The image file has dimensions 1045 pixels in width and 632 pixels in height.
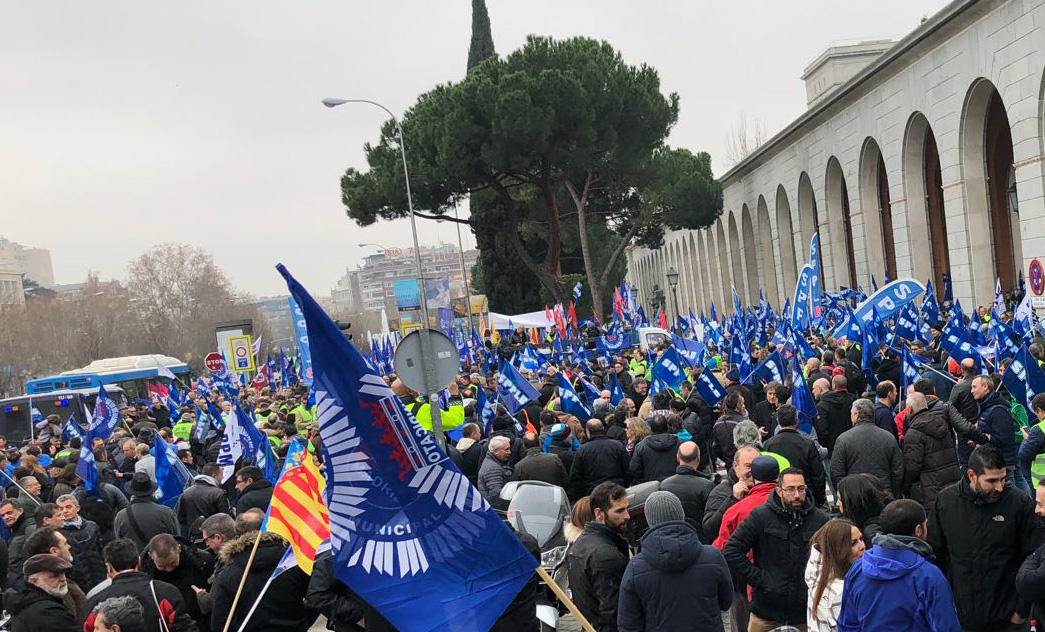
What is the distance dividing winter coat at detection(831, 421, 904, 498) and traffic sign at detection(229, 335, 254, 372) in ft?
91.3

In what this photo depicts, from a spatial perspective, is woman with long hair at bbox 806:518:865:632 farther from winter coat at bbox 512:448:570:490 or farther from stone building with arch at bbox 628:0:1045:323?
stone building with arch at bbox 628:0:1045:323

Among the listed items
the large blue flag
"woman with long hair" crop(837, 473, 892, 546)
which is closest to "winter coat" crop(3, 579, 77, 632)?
the large blue flag

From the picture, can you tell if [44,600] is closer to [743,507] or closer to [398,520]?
[398,520]

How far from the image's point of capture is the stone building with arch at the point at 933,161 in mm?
22062

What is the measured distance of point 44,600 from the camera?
5.37 m

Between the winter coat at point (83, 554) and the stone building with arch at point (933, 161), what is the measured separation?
19.6m

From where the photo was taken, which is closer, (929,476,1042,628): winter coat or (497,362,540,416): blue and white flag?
(929,476,1042,628): winter coat

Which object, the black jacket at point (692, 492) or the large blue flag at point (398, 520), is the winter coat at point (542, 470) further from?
the large blue flag at point (398, 520)

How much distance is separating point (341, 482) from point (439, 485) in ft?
1.33

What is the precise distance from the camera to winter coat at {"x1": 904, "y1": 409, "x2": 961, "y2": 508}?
7.52 m

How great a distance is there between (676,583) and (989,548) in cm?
158

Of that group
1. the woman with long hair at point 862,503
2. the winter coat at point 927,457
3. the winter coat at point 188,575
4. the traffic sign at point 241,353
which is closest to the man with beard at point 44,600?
the winter coat at point 188,575

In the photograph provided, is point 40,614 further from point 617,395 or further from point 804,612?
point 617,395

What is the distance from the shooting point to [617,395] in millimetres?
13680
